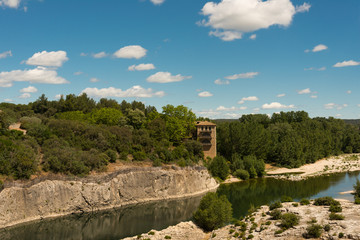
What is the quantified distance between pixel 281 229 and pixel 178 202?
30774 millimetres

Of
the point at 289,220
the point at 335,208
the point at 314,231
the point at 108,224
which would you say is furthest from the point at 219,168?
the point at 314,231

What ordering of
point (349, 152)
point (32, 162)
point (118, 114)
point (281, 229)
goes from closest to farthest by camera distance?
point (281, 229) → point (32, 162) → point (118, 114) → point (349, 152)

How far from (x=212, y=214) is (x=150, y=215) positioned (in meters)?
15.2

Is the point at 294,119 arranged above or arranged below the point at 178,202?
above

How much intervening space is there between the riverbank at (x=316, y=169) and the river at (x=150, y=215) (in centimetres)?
1022

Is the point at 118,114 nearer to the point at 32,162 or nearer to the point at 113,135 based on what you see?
the point at 113,135

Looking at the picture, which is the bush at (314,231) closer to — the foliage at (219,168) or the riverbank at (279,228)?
the riverbank at (279,228)

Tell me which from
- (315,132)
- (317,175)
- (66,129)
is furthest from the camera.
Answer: (315,132)

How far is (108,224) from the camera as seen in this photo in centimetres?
4991

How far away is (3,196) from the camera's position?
4612 centimetres

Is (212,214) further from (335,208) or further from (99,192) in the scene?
(99,192)

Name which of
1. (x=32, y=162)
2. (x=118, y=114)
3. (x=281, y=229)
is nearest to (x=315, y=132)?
(x=118, y=114)

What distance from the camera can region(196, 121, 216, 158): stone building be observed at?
93312mm

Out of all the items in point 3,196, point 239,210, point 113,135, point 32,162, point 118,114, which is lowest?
point 239,210
